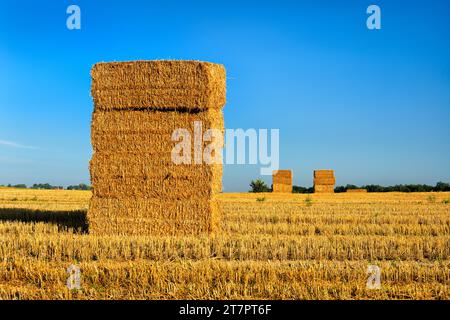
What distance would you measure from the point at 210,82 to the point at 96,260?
3.91m

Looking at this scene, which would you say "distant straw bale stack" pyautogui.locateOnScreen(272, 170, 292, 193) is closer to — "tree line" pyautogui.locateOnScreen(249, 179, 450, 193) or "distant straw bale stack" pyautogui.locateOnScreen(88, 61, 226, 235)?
"tree line" pyautogui.locateOnScreen(249, 179, 450, 193)

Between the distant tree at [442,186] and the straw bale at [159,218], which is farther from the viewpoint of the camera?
the distant tree at [442,186]

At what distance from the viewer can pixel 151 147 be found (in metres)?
10.0

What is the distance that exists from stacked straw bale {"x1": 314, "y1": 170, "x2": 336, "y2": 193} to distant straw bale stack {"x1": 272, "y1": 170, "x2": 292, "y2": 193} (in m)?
1.73

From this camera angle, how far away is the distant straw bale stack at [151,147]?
9898 mm

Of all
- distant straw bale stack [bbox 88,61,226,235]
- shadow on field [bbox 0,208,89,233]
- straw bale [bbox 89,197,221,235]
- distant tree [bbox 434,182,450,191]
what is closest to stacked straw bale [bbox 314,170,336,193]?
distant tree [bbox 434,182,450,191]

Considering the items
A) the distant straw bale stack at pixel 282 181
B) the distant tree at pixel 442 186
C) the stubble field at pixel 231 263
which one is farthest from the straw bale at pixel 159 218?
the distant tree at pixel 442 186

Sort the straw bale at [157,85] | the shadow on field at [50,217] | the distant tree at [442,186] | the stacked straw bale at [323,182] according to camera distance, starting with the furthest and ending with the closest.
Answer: the distant tree at [442,186] < the stacked straw bale at [323,182] < the shadow on field at [50,217] < the straw bale at [157,85]

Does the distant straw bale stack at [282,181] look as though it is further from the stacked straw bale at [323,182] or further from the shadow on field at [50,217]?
the shadow on field at [50,217]

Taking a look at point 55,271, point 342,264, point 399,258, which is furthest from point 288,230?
point 55,271

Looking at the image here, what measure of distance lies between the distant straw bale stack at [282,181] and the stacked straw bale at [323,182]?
1729mm
